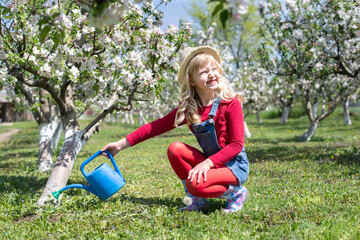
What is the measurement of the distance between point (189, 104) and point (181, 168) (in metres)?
0.63

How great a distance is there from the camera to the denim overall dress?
3373mm

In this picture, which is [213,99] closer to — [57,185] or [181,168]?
[181,168]

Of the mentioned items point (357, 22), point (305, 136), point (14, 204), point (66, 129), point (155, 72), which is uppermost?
point (357, 22)

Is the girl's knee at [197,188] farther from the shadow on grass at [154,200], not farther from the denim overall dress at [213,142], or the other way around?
the shadow on grass at [154,200]

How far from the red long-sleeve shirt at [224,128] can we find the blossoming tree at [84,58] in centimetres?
91

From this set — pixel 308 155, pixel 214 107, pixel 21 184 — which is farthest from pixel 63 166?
pixel 308 155

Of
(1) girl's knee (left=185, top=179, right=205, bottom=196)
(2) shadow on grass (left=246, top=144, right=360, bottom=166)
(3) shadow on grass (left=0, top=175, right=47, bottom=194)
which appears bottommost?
(2) shadow on grass (left=246, top=144, right=360, bottom=166)

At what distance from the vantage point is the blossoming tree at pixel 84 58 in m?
4.04

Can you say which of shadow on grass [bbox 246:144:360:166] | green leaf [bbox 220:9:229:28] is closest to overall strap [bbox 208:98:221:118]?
green leaf [bbox 220:9:229:28]

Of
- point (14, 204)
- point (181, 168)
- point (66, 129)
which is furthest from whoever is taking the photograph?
point (66, 129)

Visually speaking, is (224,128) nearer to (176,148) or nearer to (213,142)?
(213,142)

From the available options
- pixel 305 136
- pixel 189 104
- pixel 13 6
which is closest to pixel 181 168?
pixel 189 104

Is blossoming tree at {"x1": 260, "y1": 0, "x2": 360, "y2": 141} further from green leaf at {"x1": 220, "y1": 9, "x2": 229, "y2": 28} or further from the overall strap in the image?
green leaf at {"x1": 220, "y1": 9, "x2": 229, "y2": 28}

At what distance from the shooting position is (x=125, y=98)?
15.6ft
